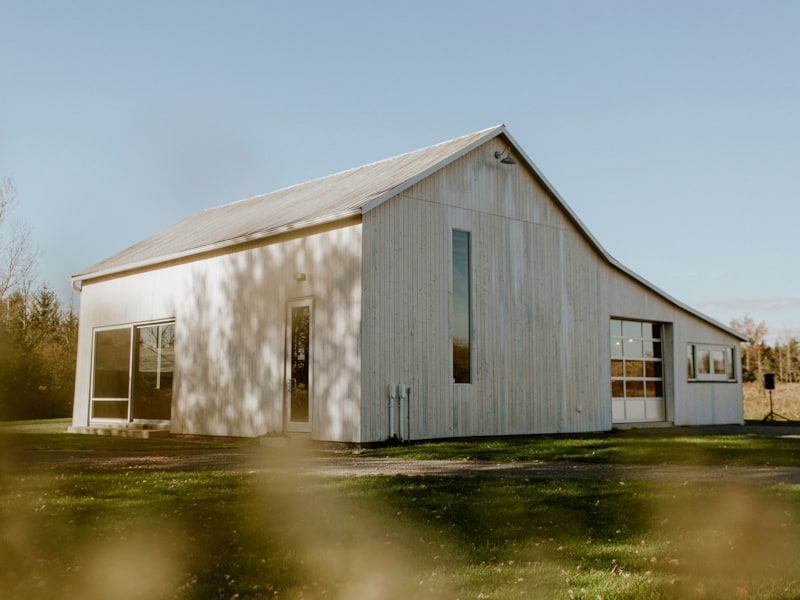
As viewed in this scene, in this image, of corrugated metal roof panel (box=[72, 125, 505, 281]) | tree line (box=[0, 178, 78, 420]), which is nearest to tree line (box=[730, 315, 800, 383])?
corrugated metal roof panel (box=[72, 125, 505, 281])

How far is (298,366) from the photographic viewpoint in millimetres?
14555

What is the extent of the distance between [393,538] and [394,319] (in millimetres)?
8489

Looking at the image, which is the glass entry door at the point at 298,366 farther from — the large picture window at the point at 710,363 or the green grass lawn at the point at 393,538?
the large picture window at the point at 710,363

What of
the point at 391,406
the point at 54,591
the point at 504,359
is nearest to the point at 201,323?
the point at 391,406

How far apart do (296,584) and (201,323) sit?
507 inches

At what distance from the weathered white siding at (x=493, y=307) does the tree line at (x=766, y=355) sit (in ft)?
107

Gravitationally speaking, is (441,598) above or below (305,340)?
below

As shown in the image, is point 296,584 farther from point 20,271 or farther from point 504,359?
point 504,359

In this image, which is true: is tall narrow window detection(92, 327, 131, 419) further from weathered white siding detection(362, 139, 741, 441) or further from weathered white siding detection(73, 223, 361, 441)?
weathered white siding detection(362, 139, 741, 441)

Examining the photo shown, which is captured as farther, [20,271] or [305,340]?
[305,340]

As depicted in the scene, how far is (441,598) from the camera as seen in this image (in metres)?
4.36

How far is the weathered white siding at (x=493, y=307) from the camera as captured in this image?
1410cm

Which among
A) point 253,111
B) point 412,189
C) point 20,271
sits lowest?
point 20,271

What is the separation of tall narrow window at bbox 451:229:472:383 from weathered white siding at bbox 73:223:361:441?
244cm
